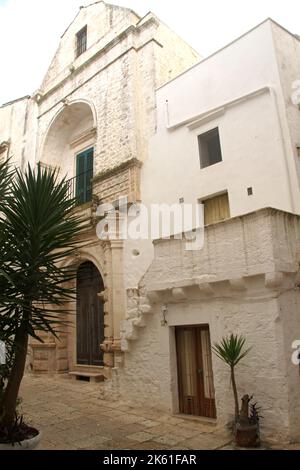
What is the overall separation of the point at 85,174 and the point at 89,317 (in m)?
4.68

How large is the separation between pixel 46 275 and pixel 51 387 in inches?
241

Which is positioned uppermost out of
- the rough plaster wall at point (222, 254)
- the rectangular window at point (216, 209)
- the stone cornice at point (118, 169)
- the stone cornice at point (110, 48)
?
the stone cornice at point (110, 48)

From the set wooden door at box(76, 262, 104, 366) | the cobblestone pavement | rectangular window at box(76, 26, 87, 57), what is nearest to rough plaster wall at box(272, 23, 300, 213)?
the cobblestone pavement

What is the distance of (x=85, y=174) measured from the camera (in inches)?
479

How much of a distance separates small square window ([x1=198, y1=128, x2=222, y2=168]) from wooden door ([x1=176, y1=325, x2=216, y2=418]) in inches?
159

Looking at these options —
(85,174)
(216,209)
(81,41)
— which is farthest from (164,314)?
(81,41)

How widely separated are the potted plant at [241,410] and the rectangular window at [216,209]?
10.2 feet

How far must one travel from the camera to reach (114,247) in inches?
373

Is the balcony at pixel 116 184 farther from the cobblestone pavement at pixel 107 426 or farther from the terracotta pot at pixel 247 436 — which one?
the terracotta pot at pixel 247 436

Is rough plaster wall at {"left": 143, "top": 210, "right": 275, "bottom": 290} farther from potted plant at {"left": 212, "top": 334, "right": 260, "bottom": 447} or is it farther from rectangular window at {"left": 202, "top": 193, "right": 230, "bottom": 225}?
rectangular window at {"left": 202, "top": 193, "right": 230, "bottom": 225}

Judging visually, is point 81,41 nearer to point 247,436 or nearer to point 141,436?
point 141,436

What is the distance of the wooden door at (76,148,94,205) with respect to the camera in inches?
464

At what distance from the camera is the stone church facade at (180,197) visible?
5.50 m

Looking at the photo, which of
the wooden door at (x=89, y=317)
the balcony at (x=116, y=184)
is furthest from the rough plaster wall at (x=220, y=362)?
the balcony at (x=116, y=184)
